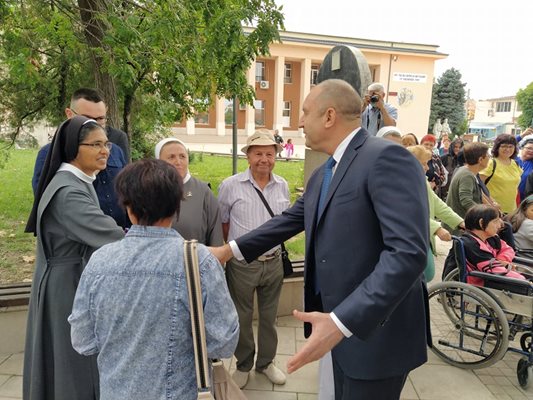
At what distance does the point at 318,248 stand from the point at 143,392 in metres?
0.94

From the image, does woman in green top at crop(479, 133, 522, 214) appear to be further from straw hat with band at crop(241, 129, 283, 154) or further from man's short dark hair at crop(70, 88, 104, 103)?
man's short dark hair at crop(70, 88, 104, 103)

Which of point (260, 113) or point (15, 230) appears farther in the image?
point (260, 113)

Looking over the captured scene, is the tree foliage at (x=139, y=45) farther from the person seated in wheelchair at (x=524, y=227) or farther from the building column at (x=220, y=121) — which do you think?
the building column at (x=220, y=121)

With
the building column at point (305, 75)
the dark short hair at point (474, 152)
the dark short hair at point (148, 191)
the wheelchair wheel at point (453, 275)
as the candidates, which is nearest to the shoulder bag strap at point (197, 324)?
the dark short hair at point (148, 191)

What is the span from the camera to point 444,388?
3.26 meters

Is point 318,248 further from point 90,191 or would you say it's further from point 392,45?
point 392,45

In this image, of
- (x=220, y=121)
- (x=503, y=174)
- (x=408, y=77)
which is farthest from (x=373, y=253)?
(x=408, y=77)

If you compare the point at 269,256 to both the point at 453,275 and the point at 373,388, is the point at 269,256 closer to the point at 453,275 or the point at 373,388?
the point at 373,388

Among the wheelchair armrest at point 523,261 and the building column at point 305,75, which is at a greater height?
the building column at point 305,75

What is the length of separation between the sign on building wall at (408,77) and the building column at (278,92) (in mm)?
12015

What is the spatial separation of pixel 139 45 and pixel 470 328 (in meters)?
4.46

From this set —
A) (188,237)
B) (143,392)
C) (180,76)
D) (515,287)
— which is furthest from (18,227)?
(515,287)

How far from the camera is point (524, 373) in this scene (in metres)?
3.22

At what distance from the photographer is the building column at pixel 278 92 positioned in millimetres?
37719
